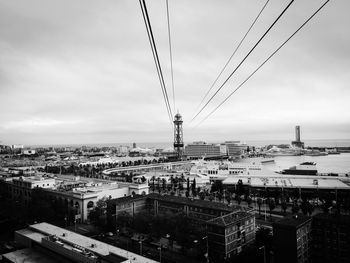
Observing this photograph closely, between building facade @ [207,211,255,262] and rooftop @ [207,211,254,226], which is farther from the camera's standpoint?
rooftop @ [207,211,254,226]

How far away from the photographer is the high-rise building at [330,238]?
6957 millimetres

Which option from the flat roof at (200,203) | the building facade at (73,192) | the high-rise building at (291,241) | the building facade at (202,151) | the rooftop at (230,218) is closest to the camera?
the high-rise building at (291,241)

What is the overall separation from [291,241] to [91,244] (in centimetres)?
477

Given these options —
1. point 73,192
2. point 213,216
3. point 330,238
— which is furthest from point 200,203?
point 73,192

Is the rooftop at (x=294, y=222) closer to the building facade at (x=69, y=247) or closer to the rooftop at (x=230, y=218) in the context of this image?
the rooftop at (x=230, y=218)

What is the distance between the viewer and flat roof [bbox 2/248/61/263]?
21.3 ft

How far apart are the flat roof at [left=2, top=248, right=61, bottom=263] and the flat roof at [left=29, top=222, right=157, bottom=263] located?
52 cm

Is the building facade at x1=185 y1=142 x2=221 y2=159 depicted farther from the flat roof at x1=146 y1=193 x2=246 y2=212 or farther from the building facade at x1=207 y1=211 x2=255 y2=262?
the building facade at x1=207 y1=211 x2=255 y2=262

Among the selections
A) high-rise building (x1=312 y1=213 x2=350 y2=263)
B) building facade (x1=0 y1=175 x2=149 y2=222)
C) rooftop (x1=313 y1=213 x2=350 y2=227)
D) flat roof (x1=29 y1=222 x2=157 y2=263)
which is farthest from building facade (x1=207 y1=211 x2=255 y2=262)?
building facade (x1=0 y1=175 x2=149 y2=222)

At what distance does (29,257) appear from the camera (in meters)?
6.67

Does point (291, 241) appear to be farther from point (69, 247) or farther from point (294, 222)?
point (69, 247)

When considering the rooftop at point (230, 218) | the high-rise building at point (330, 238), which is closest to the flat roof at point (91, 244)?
the rooftop at point (230, 218)

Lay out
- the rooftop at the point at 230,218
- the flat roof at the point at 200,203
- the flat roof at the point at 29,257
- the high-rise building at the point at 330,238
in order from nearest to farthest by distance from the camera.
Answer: the flat roof at the point at 29,257 < the high-rise building at the point at 330,238 < the rooftop at the point at 230,218 < the flat roof at the point at 200,203

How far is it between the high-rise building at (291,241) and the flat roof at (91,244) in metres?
3.35
